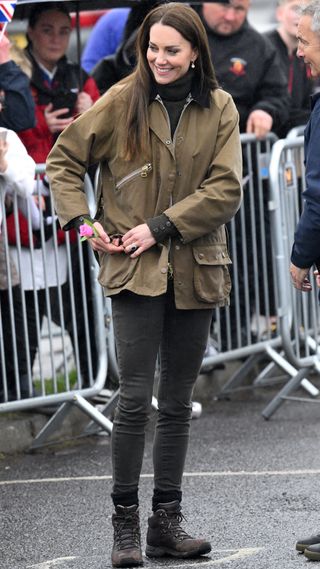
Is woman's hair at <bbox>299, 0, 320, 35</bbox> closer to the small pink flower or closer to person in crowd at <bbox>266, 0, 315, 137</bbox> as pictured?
the small pink flower

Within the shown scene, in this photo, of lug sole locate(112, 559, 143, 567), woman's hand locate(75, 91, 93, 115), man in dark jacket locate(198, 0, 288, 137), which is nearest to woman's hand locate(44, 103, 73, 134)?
woman's hand locate(75, 91, 93, 115)

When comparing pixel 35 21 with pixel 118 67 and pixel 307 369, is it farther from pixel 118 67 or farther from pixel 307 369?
pixel 307 369

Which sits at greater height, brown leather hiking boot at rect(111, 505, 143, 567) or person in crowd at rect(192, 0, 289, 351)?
person in crowd at rect(192, 0, 289, 351)

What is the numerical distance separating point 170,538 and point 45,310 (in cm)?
241

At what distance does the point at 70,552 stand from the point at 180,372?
87 cm

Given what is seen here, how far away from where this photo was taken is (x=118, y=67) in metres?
8.62

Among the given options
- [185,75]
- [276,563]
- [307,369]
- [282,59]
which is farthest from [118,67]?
[276,563]

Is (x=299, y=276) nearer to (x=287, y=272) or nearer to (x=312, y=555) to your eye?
(x=312, y=555)

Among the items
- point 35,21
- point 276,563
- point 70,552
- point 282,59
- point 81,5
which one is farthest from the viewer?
point 282,59

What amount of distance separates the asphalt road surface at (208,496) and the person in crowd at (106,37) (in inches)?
115

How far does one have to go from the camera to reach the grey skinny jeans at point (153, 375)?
5.02 meters

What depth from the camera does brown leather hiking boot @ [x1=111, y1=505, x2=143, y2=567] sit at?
5.01 metres

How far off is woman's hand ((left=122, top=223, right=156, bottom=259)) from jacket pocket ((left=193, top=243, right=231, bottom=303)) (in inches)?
8.1

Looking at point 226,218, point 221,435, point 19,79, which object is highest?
point 19,79
